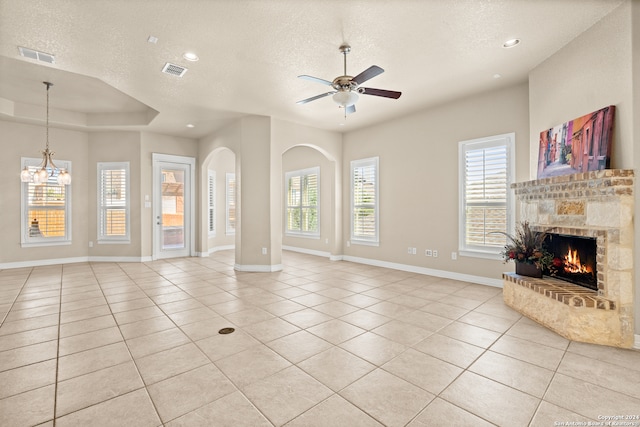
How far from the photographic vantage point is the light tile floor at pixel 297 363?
189 centimetres

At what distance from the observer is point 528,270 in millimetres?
3701

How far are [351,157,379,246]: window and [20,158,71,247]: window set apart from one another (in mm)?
6529

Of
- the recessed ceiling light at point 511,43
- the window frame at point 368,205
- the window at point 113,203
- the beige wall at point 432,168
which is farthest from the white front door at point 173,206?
the recessed ceiling light at point 511,43

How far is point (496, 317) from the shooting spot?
3.50 metres

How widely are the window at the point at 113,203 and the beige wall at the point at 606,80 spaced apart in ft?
26.9

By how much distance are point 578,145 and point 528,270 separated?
150 centimetres

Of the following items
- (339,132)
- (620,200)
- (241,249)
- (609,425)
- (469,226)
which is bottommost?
(609,425)

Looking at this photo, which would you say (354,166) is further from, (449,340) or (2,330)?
(2,330)

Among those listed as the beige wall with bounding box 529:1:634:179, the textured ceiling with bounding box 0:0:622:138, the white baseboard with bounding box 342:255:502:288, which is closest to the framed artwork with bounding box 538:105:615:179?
the beige wall with bounding box 529:1:634:179

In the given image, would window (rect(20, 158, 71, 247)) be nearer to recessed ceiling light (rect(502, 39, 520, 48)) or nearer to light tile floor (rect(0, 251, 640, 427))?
light tile floor (rect(0, 251, 640, 427))

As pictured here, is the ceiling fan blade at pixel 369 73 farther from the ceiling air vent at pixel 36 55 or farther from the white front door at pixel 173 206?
the white front door at pixel 173 206

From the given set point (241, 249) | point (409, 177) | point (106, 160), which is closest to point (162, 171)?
point (106, 160)

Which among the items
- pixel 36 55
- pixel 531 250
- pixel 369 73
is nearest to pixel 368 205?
pixel 531 250

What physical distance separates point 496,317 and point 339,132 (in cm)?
518
